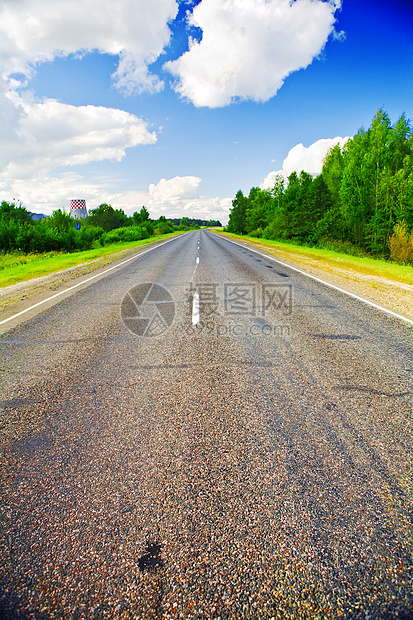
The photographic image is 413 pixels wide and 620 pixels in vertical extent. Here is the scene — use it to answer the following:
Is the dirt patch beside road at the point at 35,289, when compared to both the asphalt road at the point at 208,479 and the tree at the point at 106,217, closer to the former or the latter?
the asphalt road at the point at 208,479

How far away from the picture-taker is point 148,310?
7355 millimetres

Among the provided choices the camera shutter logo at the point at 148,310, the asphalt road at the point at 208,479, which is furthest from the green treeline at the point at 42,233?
the asphalt road at the point at 208,479

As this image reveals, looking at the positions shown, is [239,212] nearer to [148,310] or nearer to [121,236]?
[121,236]

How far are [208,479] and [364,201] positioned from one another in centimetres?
3031

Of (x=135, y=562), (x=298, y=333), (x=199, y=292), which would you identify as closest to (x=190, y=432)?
(x=135, y=562)

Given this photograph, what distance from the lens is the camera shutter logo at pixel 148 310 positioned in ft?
20.0

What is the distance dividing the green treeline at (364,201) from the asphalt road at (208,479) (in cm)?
1781

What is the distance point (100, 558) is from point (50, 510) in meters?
0.58

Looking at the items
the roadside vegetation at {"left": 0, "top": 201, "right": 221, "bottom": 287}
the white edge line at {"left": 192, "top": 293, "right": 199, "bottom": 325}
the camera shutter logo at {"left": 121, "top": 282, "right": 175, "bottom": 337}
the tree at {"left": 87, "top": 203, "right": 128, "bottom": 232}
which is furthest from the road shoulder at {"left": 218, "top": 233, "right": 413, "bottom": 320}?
the tree at {"left": 87, "top": 203, "right": 128, "bottom": 232}

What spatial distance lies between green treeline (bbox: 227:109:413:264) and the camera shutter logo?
52.2 ft

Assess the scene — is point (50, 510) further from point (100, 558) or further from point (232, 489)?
point (232, 489)

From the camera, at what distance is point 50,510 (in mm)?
2199

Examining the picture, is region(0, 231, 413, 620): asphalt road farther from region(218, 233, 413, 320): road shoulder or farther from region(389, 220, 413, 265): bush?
region(389, 220, 413, 265): bush

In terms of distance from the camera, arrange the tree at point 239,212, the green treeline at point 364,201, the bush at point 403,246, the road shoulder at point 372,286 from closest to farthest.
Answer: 1. the road shoulder at point 372,286
2. the bush at point 403,246
3. the green treeline at point 364,201
4. the tree at point 239,212
